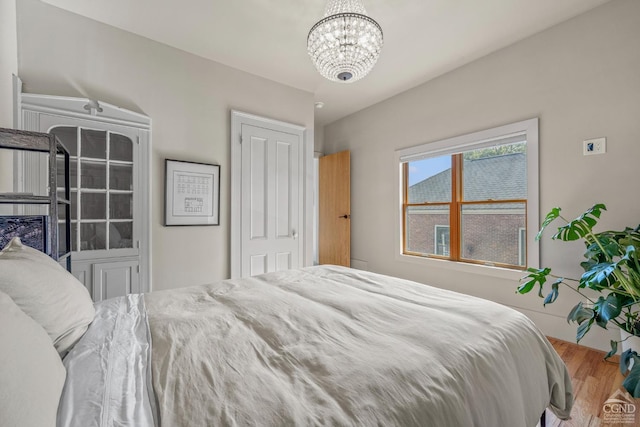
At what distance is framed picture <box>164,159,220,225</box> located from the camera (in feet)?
8.59

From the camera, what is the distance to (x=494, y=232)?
2.94 metres

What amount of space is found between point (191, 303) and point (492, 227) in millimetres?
2997

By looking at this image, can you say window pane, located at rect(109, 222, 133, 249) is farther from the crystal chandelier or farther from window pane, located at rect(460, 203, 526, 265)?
window pane, located at rect(460, 203, 526, 265)

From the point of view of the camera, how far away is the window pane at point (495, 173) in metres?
2.76

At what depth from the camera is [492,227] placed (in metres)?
2.96

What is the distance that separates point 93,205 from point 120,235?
32cm

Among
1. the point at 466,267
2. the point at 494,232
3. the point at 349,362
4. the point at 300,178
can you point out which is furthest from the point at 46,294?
the point at 494,232

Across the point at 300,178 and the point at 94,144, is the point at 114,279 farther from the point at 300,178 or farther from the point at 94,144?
the point at 300,178

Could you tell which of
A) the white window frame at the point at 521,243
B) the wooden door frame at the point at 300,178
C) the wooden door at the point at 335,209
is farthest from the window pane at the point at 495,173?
the wooden door frame at the point at 300,178

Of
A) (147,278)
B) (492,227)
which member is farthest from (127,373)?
(492,227)

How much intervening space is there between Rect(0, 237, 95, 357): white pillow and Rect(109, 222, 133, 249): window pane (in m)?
1.43

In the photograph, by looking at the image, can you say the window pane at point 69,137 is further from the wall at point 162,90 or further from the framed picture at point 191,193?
the framed picture at point 191,193

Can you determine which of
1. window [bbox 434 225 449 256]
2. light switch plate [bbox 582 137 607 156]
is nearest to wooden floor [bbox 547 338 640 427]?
window [bbox 434 225 449 256]

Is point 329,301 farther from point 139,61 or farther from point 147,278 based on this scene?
point 139,61
